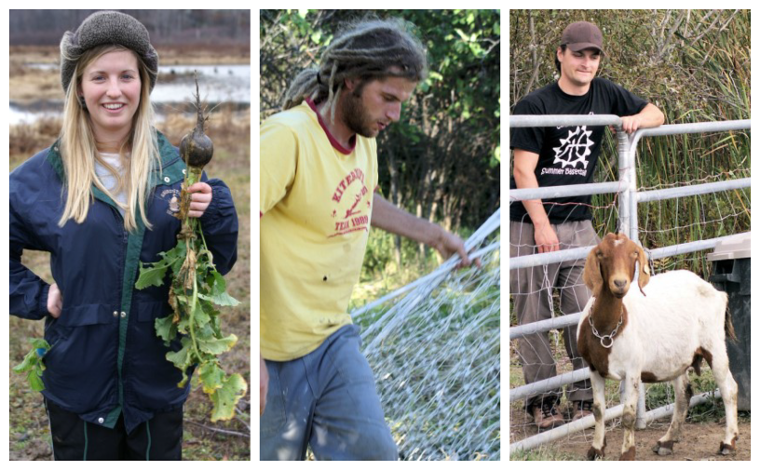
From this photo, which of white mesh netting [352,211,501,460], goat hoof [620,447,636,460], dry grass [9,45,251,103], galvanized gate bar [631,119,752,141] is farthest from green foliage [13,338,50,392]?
galvanized gate bar [631,119,752,141]

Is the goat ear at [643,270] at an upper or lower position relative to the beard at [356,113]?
lower

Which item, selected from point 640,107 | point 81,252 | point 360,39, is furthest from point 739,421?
point 81,252

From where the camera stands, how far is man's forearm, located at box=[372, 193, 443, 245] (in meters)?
3.29

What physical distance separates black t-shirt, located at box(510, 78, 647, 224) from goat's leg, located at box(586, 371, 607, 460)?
2.15 ft

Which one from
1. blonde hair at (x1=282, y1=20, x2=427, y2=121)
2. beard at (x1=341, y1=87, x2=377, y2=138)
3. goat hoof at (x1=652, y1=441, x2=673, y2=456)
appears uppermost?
blonde hair at (x1=282, y1=20, x2=427, y2=121)

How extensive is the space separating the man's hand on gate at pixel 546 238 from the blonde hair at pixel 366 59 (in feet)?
2.76

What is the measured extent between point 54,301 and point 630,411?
220 centimetres

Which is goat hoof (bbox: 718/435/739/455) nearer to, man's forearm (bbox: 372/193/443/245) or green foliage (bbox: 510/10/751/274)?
green foliage (bbox: 510/10/751/274)

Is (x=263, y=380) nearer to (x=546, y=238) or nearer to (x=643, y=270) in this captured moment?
(x=546, y=238)

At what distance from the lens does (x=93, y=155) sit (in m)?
2.99

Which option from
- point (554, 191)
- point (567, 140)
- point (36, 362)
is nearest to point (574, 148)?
point (567, 140)

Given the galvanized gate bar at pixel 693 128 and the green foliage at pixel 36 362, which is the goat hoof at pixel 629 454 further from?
the green foliage at pixel 36 362

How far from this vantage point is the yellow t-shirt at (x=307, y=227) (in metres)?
2.89

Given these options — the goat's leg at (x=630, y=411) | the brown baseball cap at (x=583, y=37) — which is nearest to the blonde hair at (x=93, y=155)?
the brown baseball cap at (x=583, y=37)
